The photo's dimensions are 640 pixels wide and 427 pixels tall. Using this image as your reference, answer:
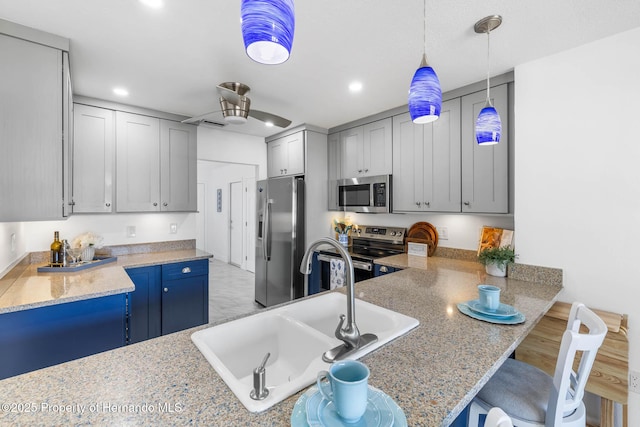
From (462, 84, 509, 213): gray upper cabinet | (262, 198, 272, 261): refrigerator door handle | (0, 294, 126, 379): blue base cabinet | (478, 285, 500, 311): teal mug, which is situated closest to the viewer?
(478, 285, 500, 311): teal mug

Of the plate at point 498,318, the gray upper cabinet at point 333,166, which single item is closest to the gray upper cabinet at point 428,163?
the gray upper cabinet at point 333,166

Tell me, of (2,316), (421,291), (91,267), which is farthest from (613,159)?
(91,267)

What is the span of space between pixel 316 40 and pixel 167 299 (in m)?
2.56

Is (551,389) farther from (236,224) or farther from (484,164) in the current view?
(236,224)

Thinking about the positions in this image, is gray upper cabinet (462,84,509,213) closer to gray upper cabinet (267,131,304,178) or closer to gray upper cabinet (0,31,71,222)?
gray upper cabinet (267,131,304,178)

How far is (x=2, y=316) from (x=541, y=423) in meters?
2.63

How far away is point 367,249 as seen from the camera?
3.53 meters

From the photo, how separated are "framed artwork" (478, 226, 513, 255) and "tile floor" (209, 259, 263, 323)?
7.55 ft

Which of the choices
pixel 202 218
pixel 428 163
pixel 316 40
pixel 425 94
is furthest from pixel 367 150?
pixel 202 218

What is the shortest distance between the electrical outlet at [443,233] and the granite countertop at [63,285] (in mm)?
2739

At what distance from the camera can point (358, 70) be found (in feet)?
7.14

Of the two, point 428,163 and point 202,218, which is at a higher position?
point 428,163

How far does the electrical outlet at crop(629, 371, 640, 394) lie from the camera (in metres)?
1.62

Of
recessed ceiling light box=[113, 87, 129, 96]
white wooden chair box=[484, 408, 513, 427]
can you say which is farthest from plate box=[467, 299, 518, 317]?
recessed ceiling light box=[113, 87, 129, 96]
